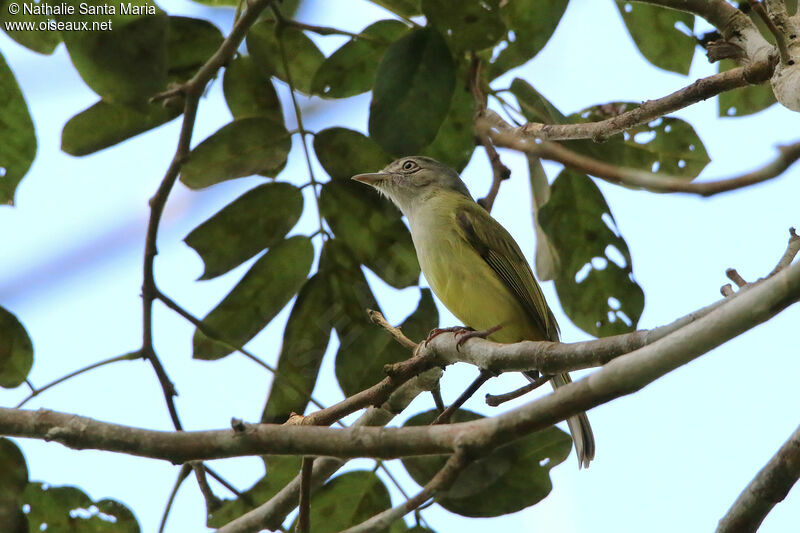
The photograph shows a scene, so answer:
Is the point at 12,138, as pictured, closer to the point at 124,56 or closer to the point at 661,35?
the point at 124,56

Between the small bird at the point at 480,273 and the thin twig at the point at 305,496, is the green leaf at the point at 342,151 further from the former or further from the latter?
the thin twig at the point at 305,496

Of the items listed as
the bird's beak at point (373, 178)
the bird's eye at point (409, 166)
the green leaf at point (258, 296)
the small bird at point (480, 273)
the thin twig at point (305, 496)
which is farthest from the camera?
the bird's eye at point (409, 166)

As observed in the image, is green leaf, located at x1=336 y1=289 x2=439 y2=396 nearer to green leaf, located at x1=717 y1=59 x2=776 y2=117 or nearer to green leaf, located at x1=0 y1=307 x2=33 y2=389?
green leaf, located at x1=0 y1=307 x2=33 y2=389

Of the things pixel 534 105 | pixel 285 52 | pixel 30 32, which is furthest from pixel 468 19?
pixel 30 32

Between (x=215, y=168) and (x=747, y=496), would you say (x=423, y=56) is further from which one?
(x=747, y=496)

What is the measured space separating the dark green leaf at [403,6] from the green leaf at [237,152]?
63cm

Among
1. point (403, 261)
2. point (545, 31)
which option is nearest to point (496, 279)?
point (403, 261)

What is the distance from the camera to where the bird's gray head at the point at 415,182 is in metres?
4.79

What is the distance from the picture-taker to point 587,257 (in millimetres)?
3707

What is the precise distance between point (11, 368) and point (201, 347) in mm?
709

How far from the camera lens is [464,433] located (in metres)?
1.90

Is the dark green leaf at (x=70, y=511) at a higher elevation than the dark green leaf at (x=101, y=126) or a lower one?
lower

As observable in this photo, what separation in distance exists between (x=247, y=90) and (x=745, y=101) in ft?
6.85

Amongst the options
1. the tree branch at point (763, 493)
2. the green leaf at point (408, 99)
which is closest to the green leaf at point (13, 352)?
the green leaf at point (408, 99)
